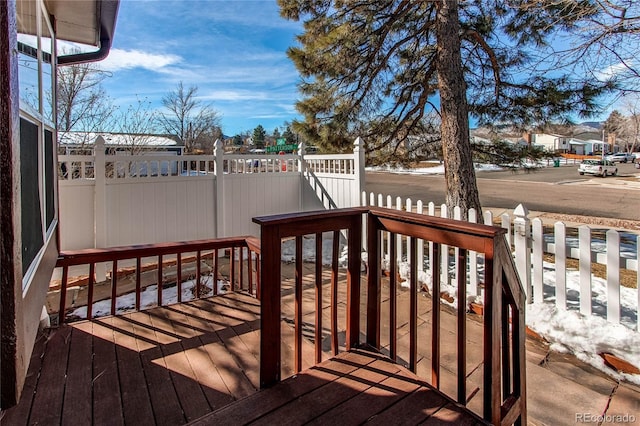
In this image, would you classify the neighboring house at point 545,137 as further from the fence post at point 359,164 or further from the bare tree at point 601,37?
the fence post at point 359,164

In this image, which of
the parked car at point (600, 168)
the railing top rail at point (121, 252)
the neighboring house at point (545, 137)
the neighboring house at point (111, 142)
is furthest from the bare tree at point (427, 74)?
the parked car at point (600, 168)

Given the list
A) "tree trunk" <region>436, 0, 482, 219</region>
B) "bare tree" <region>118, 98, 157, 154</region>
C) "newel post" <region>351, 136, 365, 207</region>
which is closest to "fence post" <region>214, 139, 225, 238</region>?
"newel post" <region>351, 136, 365, 207</region>

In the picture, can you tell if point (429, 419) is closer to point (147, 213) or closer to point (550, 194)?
point (147, 213)

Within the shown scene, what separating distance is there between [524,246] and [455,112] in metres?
1.97

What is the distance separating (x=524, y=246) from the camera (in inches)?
117

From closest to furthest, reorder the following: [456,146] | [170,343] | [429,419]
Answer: [429,419] < [170,343] < [456,146]

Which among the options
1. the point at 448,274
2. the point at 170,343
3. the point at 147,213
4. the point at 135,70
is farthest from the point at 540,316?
Result: the point at 135,70

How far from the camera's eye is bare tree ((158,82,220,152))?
15.9 m

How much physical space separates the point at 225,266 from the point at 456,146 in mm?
3501

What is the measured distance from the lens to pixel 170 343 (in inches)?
88.1

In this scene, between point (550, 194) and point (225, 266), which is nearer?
point (225, 266)

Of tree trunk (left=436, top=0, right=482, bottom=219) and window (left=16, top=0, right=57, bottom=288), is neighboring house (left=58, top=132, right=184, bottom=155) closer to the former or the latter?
window (left=16, top=0, right=57, bottom=288)

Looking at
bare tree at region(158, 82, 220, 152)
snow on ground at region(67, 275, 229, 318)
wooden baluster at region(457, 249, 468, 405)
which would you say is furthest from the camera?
bare tree at region(158, 82, 220, 152)

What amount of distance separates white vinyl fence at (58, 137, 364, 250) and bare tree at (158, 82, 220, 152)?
11304mm
